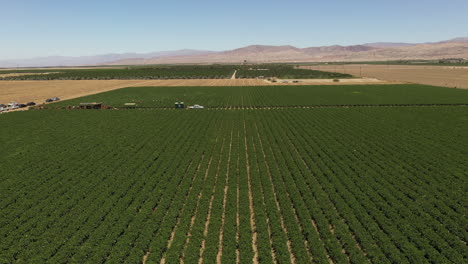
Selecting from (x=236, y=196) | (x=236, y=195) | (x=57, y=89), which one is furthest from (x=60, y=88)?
(x=236, y=196)

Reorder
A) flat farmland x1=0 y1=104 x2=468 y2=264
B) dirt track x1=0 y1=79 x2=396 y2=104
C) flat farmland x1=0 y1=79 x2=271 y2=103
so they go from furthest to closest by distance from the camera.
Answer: flat farmland x1=0 y1=79 x2=271 y2=103 → dirt track x1=0 y1=79 x2=396 y2=104 → flat farmland x1=0 y1=104 x2=468 y2=264

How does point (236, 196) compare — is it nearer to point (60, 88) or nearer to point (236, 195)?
point (236, 195)

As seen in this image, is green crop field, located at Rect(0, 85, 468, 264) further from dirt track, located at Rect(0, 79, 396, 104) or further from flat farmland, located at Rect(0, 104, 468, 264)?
dirt track, located at Rect(0, 79, 396, 104)

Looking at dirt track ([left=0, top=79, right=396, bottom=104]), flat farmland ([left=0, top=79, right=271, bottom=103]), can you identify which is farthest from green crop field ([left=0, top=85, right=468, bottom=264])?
flat farmland ([left=0, top=79, right=271, bottom=103])

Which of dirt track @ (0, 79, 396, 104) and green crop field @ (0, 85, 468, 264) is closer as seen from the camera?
green crop field @ (0, 85, 468, 264)

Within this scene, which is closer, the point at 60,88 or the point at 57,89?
the point at 57,89

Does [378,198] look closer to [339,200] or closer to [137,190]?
[339,200]

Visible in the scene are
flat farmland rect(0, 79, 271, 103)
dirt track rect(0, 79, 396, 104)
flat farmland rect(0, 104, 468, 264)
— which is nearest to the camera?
flat farmland rect(0, 104, 468, 264)

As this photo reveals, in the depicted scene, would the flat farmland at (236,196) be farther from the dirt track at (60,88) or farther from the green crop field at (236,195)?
the dirt track at (60,88)

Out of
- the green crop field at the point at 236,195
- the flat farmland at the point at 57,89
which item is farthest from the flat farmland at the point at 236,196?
the flat farmland at the point at 57,89
